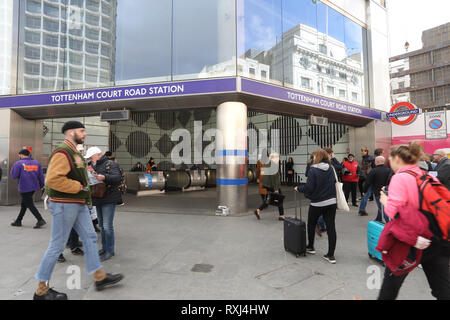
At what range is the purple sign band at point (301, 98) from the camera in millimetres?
7172

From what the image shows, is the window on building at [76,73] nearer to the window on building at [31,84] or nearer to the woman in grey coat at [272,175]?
the window on building at [31,84]

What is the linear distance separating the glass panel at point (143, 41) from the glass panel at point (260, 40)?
2290mm

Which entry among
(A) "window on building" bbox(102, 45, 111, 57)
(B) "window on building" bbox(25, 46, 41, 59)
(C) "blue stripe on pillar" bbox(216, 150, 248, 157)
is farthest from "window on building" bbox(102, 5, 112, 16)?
(C) "blue stripe on pillar" bbox(216, 150, 248, 157)

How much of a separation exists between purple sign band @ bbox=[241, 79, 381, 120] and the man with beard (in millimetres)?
4988

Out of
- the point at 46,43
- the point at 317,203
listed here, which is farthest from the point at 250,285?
the point at 46,43

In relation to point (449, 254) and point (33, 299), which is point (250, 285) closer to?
point (449, 254)

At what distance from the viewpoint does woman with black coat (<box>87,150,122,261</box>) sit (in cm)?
383

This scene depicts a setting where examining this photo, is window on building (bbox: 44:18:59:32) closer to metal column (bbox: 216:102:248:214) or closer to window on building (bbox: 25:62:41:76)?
window on building (bbox: 25:62:41:76)

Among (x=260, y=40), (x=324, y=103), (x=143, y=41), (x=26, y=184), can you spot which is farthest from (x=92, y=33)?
(x=324, y=103)

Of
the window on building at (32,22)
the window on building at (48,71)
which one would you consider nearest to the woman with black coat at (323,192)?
the window on building at (48,71)

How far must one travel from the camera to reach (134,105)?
813 cm

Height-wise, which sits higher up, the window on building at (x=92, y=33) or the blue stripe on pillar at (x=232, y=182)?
the window on building at (x=92, y=33)

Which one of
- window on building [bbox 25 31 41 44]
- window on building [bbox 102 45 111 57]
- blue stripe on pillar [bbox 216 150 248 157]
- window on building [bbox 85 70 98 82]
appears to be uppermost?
window on building [bbox 25 31 41 44]

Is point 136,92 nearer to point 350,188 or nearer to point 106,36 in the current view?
point 106,36
